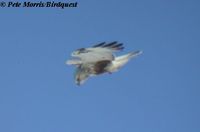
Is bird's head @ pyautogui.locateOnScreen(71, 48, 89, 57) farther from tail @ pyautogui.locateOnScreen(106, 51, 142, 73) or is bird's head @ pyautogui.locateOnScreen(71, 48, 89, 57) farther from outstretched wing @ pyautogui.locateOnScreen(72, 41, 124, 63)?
tail @ pyautogui.locateOnScreen(106, 51, 142, 73)

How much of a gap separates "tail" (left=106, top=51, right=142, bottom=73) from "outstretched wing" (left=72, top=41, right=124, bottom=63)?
75 millimetres

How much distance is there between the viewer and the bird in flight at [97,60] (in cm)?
341

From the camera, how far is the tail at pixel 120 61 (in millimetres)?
3286

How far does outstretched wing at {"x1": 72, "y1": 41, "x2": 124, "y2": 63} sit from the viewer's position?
3439 millimetres

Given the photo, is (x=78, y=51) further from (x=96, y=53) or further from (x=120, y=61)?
(x=120, y=61)

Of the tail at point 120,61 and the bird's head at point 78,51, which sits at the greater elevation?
the bird's head at point 78,51

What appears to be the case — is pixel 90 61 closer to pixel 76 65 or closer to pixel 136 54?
pixel 76 65

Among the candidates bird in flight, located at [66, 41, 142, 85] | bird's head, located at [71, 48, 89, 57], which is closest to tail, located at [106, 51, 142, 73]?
bird in flight, located at [66, 41, 142, 85]

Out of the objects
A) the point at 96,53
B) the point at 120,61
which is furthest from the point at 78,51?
the point at 120,61

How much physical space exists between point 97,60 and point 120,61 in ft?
0.90

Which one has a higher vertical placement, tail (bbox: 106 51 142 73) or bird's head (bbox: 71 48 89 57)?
bird's head (bbox: 71 48 89 57)

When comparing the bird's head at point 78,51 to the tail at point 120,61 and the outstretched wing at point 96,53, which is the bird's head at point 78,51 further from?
the tail at point 120,61

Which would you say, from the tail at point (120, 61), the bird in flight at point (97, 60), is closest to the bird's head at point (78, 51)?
the bird in flight at point (97, 60)

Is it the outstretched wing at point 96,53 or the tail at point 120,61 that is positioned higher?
the outstretched wing at point 96,53
